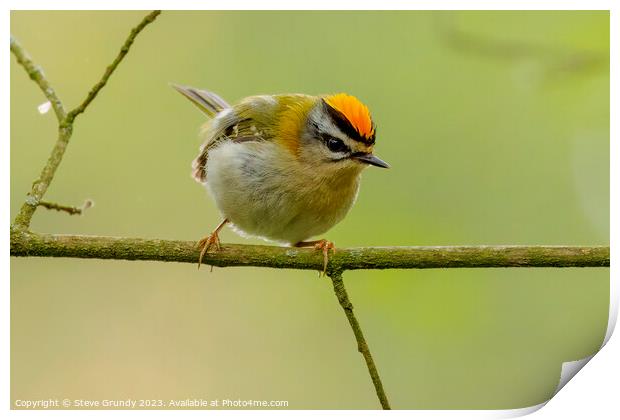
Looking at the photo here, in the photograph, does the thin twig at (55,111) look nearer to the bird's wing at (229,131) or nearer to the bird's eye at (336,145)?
the bird's wing at (229,131)

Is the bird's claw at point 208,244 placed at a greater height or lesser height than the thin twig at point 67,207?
lesser

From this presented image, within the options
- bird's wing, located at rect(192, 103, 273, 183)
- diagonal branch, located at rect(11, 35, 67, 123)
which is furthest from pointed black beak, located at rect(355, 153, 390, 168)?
diagonal branch, located at rect(11, 35, 67, 123)

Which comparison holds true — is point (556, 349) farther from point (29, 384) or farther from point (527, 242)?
point (29, 384)

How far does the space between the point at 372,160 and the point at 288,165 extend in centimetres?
30

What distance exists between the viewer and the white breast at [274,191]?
2754 mm

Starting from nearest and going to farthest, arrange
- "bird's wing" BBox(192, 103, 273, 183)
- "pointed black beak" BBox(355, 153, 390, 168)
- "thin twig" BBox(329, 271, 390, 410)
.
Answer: "thin twig" BBox(329, 271, 390, 410) → "pointed black beak" BBox(355, 153, 390, 168) → "bird's wing" BBox(192, 103, 273, 183)

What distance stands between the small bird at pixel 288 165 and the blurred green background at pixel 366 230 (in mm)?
104

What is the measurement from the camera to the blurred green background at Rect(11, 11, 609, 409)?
8.40 feet

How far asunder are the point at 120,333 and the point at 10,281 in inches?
14.6

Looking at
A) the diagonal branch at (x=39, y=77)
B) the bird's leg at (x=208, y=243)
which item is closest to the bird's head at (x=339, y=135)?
the bird's leg at (x=208, y=243)

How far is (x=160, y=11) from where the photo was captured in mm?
2541

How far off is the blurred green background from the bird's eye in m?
0.15

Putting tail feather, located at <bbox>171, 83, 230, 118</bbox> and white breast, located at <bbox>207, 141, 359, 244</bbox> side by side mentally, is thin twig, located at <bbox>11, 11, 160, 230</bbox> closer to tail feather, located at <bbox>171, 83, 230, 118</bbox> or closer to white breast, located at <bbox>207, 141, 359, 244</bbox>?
tail feather, located at <bbox>171, 83, 230, 118</bbox>

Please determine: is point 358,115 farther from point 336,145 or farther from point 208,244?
point 208,244
